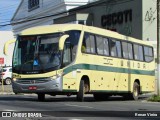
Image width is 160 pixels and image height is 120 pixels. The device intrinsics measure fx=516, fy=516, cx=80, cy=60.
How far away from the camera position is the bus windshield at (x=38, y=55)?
22859 mm

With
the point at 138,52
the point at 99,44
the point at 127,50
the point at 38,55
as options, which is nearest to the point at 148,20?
the point at 138,52

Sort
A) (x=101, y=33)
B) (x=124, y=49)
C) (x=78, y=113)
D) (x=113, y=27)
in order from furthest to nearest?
(x=113, y=27), (x=124, y=49), (x=101, y=33), (x=78, y=113)

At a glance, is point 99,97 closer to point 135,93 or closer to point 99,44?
point 135,93

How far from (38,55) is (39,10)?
63450 mm

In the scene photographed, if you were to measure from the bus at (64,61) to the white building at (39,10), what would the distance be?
151ft

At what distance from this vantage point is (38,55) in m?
23.1

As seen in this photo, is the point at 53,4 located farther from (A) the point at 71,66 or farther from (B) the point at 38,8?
(A) the point at 71,66

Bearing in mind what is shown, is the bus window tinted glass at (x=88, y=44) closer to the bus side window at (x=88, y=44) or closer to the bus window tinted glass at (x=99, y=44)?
the bus side window at (x=88, y=44)

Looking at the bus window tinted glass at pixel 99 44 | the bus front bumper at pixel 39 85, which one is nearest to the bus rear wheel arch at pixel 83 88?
the bus front bumper at pixel 39 85

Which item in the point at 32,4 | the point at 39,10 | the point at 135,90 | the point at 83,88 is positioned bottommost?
the point at 135,90

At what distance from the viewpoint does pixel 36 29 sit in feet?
78.5

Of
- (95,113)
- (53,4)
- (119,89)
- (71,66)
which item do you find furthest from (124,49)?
(53,4)

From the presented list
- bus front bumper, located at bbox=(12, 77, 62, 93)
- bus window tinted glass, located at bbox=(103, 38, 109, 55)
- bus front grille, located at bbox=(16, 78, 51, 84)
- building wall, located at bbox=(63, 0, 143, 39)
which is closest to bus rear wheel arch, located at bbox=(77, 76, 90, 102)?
bus front bumper, located at bbox=(12, 77, 62, 93)

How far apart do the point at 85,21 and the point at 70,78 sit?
3312 centimetres
